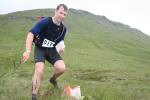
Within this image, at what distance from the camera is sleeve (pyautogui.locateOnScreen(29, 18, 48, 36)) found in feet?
32.0

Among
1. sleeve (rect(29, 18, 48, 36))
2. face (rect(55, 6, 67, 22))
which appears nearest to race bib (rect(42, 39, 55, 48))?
sleeve (rect(29, 18, 48, 36))

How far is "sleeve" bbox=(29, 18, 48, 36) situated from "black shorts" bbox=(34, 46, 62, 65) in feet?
2.29

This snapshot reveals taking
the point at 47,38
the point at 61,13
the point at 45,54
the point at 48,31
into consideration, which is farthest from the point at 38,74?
the point at 61,13

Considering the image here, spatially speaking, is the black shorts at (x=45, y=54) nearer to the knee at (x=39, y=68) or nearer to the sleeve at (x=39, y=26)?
the knee at (x=39, y=68)

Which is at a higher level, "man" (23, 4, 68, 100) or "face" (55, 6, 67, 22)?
"face" (55, 6, 67, 22)

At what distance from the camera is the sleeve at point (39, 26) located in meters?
9.75

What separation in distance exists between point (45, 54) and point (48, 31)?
72 cm

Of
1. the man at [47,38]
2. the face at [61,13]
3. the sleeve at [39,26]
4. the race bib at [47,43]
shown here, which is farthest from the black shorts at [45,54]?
the face at [61,13]

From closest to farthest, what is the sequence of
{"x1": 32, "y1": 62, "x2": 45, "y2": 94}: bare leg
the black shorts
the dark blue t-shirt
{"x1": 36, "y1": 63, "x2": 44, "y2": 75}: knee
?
{"x1": 32, "y1": 62, "x2": 45, "y2": 94}: bare leg, {"x1": 36, "y1": 63, "x2": 44, "y2": 75}: knee, the dark blue t-shirt, the black shorts

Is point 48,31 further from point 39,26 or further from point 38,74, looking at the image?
point 38,74

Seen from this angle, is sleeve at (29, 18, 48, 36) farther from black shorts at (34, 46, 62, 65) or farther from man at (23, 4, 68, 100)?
black shorts at (34, 46, 62, 65)

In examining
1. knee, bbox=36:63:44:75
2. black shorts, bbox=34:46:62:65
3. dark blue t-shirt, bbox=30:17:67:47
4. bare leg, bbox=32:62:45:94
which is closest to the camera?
bare leg, bbox=32:62:45:94

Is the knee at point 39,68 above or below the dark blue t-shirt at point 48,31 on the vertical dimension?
below

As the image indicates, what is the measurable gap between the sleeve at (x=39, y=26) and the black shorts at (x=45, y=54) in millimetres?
699
